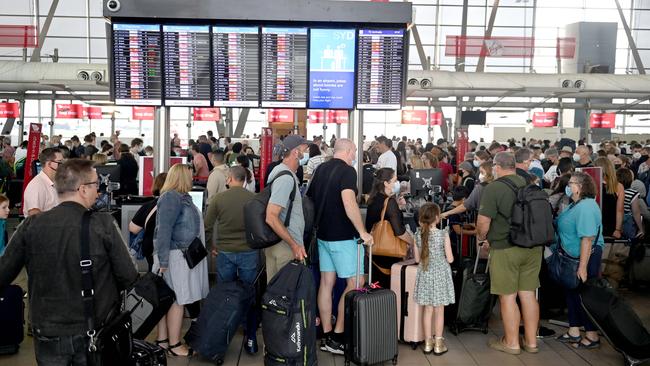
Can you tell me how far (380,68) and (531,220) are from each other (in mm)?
2570

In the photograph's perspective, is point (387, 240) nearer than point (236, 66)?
Yes

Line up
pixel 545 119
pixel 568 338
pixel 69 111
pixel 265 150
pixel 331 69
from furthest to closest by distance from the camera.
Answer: pixel 545 119, pixel 69 111, pixel 265 150, pixel 331 69, pixel 568 338

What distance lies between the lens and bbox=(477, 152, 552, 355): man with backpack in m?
5.06

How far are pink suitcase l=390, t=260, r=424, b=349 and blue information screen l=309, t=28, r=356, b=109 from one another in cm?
216

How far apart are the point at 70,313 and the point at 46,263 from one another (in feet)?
0.80

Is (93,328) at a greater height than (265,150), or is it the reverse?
(265,150)

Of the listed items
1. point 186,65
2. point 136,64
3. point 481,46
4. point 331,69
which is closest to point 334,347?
point 331,69

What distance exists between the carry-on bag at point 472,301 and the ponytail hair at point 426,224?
0.71 meters

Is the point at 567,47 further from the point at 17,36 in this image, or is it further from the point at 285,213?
the point at 285,213

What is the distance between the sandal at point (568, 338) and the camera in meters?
5.52

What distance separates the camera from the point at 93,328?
9.53 feet

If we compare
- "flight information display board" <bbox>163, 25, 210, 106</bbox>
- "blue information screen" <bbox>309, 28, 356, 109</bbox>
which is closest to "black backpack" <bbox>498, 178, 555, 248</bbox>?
"blue information screen" <bbox>309, 28, 356, 109</bbox>

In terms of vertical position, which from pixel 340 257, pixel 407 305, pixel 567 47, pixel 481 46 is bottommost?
pixel 407 305

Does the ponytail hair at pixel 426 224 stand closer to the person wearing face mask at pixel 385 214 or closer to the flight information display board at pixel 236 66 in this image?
the person wearing face mask at pixel 385 214
